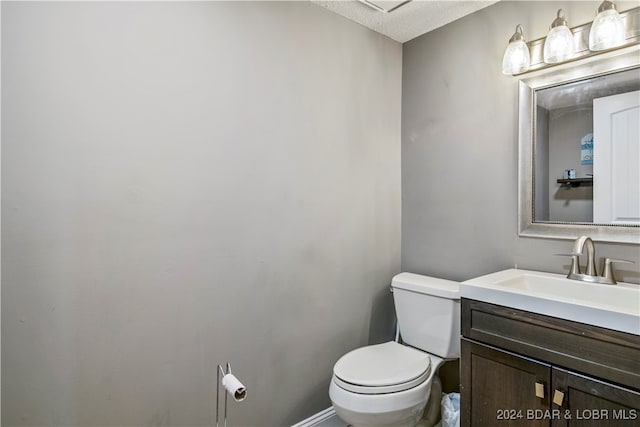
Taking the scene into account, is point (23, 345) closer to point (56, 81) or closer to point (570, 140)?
point (56, 81)

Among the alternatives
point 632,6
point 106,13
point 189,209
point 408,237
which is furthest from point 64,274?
point 632,6

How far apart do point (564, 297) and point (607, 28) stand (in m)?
1.07

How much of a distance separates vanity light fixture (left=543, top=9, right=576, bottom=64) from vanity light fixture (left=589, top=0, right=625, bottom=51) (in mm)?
86

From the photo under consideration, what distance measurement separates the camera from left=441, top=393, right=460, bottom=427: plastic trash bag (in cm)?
164

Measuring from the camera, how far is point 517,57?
1.61 meters

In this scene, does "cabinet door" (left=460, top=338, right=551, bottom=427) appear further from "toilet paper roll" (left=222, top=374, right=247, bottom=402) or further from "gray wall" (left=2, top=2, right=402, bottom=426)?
"toilet paper roll" (left=222, top=374, right=247, bottom=402)

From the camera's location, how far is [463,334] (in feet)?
4.66

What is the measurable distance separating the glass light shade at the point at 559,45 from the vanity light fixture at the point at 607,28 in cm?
8

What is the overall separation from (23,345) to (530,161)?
85.2 inches

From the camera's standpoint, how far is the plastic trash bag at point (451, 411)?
5.37ft

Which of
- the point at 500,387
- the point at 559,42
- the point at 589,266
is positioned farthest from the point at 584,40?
the point at 500,387

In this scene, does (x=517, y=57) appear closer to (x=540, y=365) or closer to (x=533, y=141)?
(x=533, y=141)

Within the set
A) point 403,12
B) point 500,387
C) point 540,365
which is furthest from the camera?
point 403,12

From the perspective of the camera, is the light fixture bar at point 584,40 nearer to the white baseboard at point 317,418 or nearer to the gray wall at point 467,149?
the gray wall at point 467,149
